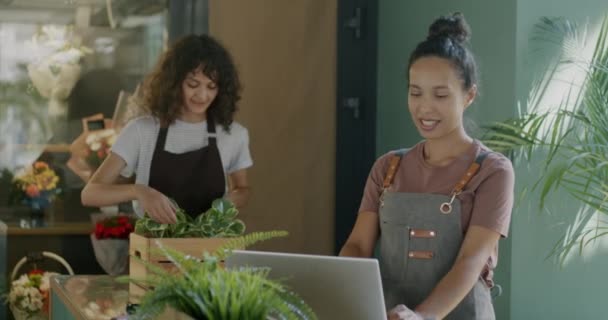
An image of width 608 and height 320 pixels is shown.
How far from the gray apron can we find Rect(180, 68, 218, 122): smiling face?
3.65 feet

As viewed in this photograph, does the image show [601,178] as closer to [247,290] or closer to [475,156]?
[475,156]

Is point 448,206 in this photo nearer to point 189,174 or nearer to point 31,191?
point 189,174

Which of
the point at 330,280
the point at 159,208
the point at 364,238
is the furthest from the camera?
the point at 159,208

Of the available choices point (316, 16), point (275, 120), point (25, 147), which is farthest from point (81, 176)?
point (316, 16)

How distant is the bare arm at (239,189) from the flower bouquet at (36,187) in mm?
1309

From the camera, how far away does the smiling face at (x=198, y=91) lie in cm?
381

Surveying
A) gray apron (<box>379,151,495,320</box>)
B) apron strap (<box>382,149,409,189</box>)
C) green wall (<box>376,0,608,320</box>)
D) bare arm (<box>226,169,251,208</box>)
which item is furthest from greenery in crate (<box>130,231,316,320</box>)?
green wall (<box>376,0,608,320</box>)

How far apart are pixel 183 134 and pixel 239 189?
321 mm

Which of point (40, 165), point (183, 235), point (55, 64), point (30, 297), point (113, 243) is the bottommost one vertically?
point (30, 297)

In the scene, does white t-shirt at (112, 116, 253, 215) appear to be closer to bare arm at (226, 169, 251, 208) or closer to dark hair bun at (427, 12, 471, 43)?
bare arm at (226, 169, 251, 208)

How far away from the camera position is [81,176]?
5316mm

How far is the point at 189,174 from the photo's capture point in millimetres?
3994

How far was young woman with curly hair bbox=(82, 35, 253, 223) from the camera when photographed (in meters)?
3.87

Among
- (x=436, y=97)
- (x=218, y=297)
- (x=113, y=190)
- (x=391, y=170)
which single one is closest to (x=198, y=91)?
(x=113, y=190)
